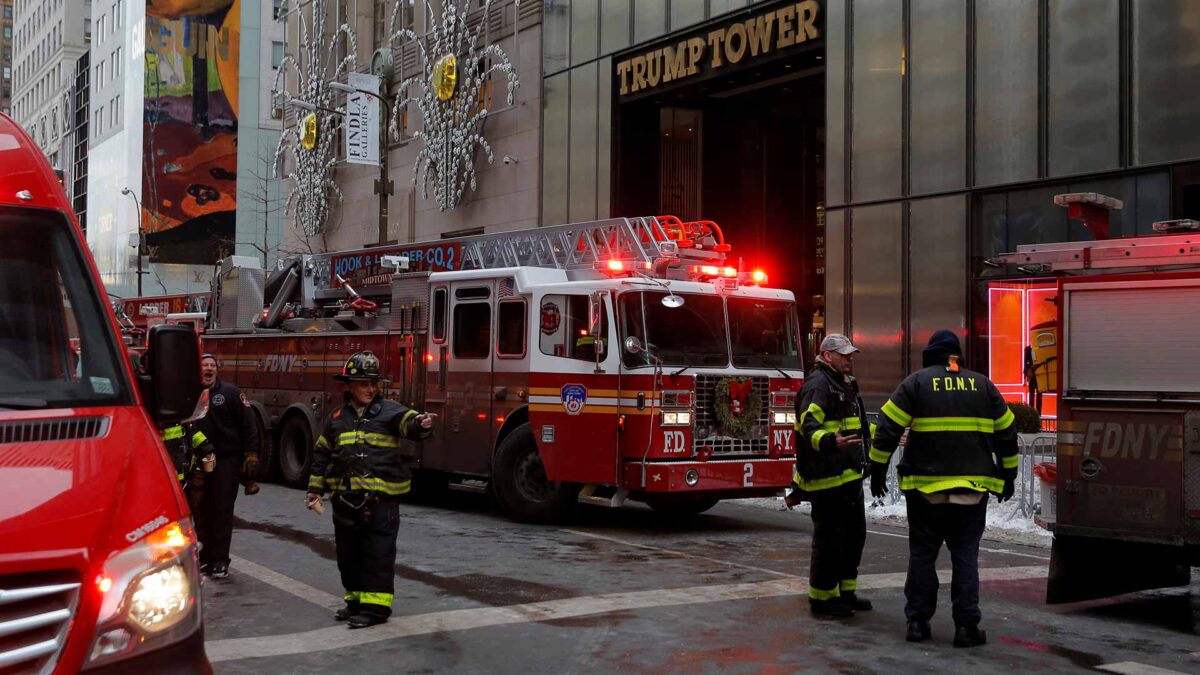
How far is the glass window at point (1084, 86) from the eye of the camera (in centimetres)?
1722

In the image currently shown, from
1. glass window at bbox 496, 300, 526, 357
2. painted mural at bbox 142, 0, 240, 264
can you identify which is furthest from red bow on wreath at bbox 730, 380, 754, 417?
painted mural at bbox 142, 0, 240, 264

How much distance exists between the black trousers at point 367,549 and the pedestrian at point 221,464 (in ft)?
6.62

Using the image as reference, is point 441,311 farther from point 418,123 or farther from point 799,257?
point 418,123

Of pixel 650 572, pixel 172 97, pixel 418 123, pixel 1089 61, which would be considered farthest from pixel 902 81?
pixel 172 97

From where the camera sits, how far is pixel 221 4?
310 ft

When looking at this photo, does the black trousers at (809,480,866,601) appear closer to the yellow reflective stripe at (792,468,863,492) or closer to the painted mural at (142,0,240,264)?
the yellow reflective stripe at (792,468,863,492)

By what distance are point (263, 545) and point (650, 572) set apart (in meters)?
3.64

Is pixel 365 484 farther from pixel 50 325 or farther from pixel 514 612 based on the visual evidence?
pixel 50 325

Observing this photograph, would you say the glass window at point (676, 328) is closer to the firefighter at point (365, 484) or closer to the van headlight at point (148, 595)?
the firefighter at point (365, 484)

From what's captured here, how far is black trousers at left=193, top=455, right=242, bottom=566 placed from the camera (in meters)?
9.16

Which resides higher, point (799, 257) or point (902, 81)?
point (902, 81)

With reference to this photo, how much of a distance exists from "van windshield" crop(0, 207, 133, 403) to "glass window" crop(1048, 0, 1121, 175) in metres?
15.7

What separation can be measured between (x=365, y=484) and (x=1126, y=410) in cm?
474

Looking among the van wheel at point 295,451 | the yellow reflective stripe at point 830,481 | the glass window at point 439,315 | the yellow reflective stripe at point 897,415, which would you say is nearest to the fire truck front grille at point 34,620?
the yellow reflective stripe at point 897,415
